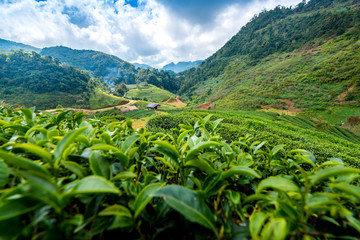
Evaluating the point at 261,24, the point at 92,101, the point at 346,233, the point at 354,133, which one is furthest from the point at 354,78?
the point at 261,24

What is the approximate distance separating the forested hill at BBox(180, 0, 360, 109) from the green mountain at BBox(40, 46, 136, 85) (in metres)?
84.5

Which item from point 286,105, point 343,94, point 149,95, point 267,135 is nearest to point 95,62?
point 149,95

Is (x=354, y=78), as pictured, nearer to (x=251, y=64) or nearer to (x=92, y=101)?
(x=251, y=64)

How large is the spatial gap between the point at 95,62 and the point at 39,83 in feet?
354

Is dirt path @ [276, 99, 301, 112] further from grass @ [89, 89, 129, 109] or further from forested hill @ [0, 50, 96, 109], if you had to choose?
forested hill @ [0, 50, 96, 109]

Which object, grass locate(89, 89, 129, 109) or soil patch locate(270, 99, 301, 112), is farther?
grass locate(89, 89, 129, 109)

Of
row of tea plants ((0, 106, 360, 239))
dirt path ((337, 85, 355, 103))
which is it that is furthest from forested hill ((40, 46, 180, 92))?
row of tea plants ((0, 106, 360, 239))

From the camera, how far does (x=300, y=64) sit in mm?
49344

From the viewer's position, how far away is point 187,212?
0.54 meters

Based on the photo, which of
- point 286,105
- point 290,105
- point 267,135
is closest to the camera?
point 267,135

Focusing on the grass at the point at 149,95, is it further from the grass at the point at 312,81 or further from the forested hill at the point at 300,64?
the grass at the point at 312,81

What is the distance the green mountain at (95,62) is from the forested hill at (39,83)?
62425 mm

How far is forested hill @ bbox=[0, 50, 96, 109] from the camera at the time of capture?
195ft

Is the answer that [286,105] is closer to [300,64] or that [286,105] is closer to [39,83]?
[300,64]
